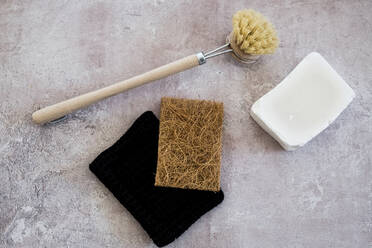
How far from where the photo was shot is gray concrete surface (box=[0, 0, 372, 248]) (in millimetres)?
801

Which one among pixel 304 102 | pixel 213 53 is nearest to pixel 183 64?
pixel 213 53

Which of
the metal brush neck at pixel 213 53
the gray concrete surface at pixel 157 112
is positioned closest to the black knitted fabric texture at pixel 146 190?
the gray concrete surface at pixel 157 112

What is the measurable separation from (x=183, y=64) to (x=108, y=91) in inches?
6.8

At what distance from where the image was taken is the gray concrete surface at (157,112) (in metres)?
0.80

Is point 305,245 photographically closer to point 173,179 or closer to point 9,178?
point 173,179

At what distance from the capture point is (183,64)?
30.7 inches

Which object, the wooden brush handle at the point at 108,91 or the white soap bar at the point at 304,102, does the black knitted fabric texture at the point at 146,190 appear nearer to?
the wooden brush handle at the point at 108,91

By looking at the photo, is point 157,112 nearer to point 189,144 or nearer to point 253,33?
point 189,144

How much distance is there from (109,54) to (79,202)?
349 mm

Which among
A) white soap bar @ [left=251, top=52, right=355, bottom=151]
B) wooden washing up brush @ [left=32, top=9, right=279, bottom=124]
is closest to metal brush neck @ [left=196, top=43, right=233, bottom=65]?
wooden washing up brush @ [left=32, top=9, right=279, bottom=124]

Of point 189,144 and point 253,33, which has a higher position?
point 253,33

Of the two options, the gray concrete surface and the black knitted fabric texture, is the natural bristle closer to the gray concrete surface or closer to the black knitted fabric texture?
the gray concrete surface

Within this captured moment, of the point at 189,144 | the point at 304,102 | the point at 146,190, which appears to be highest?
the point at 304,102

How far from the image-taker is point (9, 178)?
2.62ft
